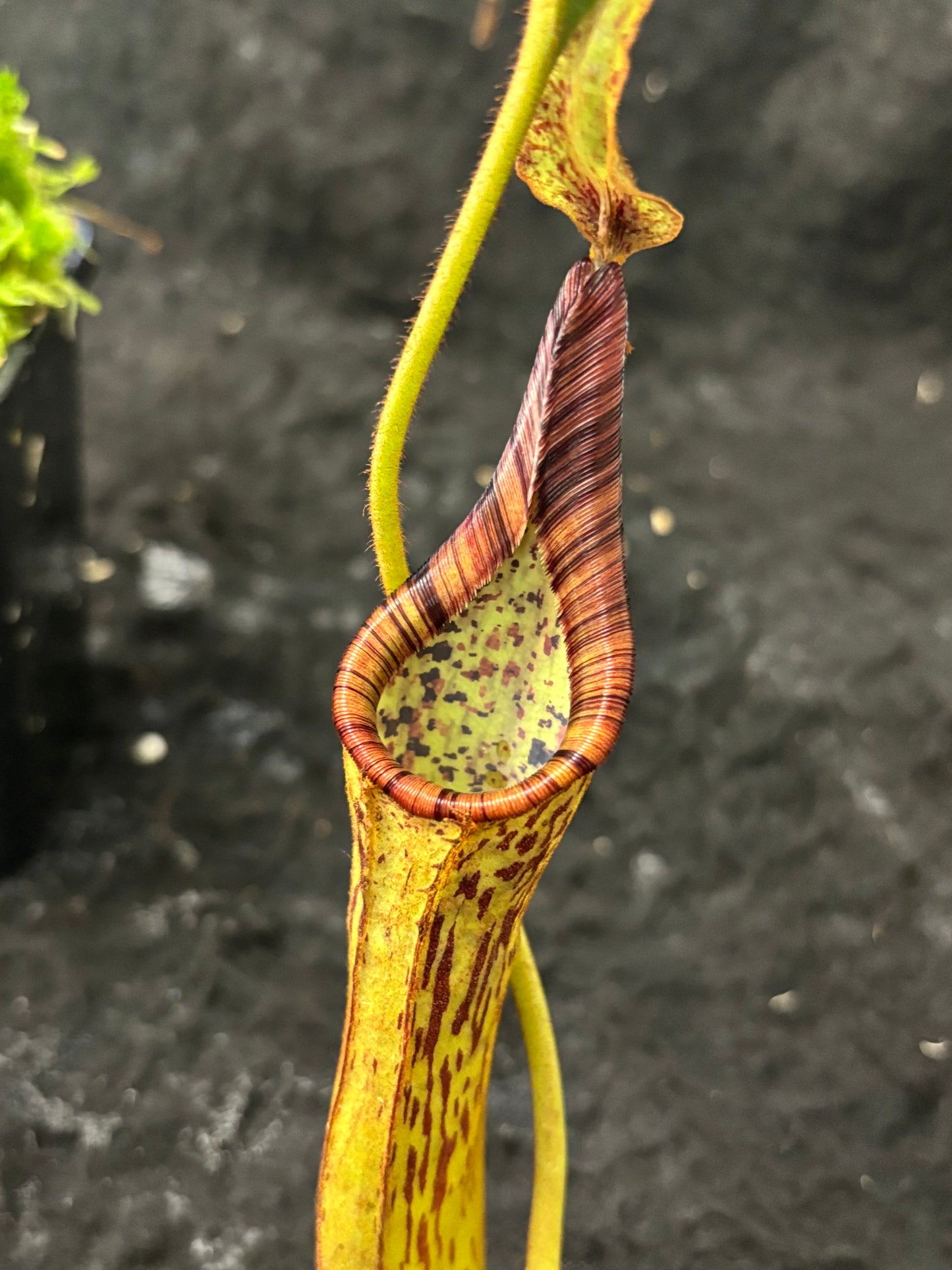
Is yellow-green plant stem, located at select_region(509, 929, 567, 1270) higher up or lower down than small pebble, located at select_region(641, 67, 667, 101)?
lower down

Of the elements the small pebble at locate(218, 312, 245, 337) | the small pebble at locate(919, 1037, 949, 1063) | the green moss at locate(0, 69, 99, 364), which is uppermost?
the small pebble at locate(218, 312, 245, 337)

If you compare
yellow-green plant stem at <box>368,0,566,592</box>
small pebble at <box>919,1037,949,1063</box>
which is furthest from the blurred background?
yellow-green plant stem at <box>368,0,566,592</box>

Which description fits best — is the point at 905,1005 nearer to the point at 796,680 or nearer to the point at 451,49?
the point at 796,680

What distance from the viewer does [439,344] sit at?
60 cm

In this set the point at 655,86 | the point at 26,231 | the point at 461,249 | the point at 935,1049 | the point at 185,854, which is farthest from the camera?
the point at 655,86

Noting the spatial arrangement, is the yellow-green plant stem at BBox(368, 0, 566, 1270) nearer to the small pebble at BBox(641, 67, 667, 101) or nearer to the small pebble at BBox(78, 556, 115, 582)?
the small pebble at BBox(78, 556, 115, 582)

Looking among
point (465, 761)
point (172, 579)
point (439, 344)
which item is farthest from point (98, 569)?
point (439, 344)

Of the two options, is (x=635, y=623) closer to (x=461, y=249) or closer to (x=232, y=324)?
(x=232, y=324)

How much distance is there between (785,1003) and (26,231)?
1123mm

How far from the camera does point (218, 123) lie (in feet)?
6.84

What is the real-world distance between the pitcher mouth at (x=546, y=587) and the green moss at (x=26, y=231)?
608 mm

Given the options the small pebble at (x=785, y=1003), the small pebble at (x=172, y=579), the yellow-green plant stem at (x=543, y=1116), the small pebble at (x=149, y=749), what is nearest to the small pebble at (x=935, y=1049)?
the small pebble at (x=785, y=1003)

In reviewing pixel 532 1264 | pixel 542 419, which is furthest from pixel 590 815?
pixel 542 419

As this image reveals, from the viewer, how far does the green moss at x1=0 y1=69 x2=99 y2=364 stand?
3.38 ft
